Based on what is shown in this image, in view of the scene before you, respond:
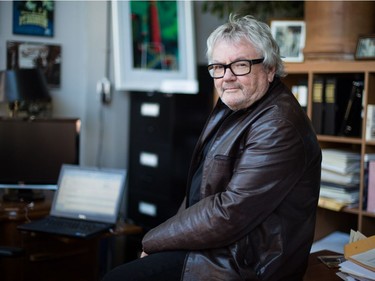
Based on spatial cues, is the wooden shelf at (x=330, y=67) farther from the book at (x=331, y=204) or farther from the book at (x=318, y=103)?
the book at (x=331, y=204)

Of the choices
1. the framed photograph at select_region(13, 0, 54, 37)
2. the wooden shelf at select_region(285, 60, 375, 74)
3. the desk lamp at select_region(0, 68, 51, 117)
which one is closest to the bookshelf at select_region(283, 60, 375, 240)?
the wooden shelf at select_region(285, 60, 375, 74)

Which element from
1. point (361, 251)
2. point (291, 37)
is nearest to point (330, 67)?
point (291, 37)

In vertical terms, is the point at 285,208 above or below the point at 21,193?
above

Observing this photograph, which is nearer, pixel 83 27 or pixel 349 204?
pixel 349 204

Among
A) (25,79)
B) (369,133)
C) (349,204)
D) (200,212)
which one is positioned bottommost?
(349,204)

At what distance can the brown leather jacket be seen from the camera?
1616mm

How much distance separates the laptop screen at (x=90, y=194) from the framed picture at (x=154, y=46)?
1.01 m

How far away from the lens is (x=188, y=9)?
3.65 m

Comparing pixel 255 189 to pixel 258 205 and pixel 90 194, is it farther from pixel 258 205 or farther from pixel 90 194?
pixel 90 194

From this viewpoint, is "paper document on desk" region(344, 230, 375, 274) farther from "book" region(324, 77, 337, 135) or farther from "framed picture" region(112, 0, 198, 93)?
"framed picture" region(112, 0, 198, 93)

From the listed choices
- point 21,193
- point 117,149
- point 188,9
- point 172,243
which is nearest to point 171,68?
point 188,9

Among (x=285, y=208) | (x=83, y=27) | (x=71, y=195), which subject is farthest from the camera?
(x=83, y=27)

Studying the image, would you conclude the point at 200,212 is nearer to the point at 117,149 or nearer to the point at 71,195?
the point at 71,195

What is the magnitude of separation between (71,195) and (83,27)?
122 cm
